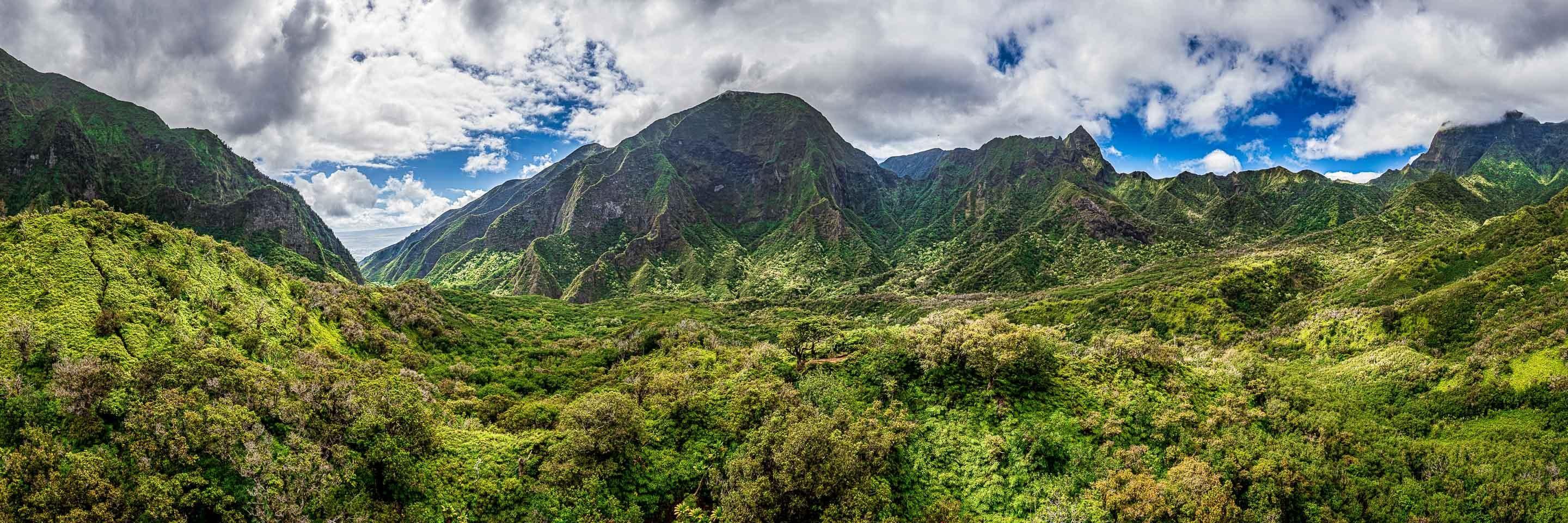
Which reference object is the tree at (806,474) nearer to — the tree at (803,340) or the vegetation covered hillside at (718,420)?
the vegetation covered hillside at (718,420)

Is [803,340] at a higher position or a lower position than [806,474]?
higher

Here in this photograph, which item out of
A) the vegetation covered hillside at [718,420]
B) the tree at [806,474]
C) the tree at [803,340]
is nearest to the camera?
the vegetation covered hillside at [718,420]

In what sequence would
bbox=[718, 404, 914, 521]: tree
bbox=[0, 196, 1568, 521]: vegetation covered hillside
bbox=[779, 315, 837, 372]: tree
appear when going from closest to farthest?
bbox=[0, 196, 1568, 521]: vegetation covered hillside, bbox=[718, 404, 914, 521]: tree, bbox=[779, 315, 837, 372]: tree

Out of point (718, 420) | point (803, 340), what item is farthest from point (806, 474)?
point (803, 340)

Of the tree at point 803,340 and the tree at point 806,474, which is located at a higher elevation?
the tree at point 803,340

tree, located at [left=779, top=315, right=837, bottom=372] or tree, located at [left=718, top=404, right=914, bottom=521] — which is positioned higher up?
tree, located at [left=779, top=315, right=837, bottom=372]

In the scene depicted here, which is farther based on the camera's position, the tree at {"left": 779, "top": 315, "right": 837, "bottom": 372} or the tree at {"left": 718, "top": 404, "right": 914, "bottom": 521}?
the tree at {"left": 779, "top": 315, "right": 837, "bottom": 372}

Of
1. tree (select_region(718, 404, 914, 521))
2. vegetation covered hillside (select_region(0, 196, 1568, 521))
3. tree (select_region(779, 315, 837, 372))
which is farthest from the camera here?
tree (select_region(779, 315, 837, 372))

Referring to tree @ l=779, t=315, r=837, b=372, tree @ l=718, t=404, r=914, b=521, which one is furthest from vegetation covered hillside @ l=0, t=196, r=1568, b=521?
tree @ l=779, t=315, r=837, b=372

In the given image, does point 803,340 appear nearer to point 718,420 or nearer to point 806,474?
point 718,420

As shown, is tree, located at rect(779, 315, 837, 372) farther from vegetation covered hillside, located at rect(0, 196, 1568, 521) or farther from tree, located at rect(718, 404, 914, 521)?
tree, located at rect(718, 404, 914, 521)

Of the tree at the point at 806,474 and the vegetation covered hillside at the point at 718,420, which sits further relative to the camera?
the tree at the point at 806,474

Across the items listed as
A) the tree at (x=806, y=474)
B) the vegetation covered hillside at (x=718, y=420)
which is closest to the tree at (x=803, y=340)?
the vegetation covered hillside at (x=718, y=420)
